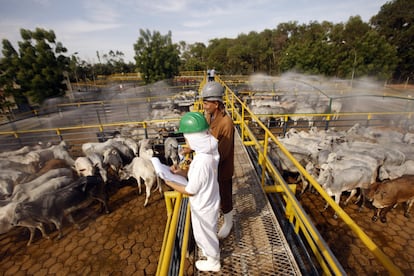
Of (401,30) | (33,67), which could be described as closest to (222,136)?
(33,67)

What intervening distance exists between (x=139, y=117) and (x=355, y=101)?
62.7 ft

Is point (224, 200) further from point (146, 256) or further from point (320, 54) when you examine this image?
point (320, 54)

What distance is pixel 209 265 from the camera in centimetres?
216

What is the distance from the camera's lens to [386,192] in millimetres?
4434

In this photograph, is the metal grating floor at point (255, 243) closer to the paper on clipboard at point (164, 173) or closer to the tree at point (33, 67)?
the paper on clipboard at point (164, 173)

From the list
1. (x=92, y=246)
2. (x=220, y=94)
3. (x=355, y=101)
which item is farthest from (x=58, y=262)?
(x=355, y=101)

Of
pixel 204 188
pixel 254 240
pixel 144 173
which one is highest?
pixel 204 188

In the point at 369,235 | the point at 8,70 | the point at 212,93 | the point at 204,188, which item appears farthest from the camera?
the point at 8,70

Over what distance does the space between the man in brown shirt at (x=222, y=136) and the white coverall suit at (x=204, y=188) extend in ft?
1.61

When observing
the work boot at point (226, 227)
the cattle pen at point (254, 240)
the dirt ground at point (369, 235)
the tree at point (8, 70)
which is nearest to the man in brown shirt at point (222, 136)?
the work boot at point (226, 227)

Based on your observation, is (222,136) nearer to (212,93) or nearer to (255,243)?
(212,93)

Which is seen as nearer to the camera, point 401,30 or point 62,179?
point 62,179

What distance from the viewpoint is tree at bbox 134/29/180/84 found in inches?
958

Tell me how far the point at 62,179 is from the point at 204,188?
529 centimetres
